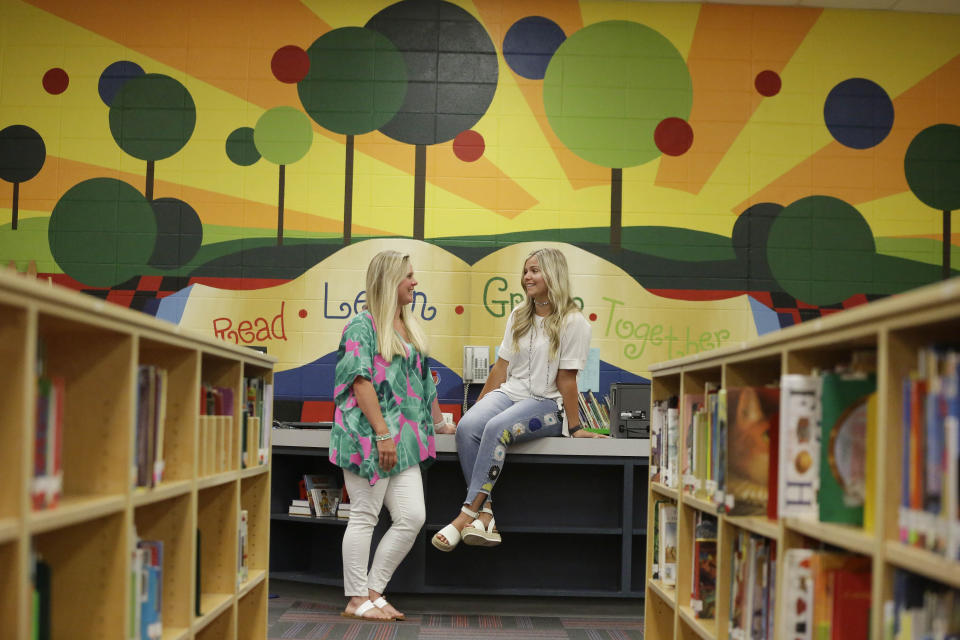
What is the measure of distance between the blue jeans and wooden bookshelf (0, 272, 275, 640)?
47.1 inches

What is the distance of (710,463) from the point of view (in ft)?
8.09

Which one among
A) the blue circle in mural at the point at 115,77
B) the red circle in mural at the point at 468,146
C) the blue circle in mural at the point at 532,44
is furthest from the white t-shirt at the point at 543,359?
the blue circle in mural at the point at 115,77

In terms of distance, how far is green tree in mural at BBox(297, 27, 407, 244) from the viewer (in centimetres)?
561

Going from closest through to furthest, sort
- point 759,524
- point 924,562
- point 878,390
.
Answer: point 924,562 < point 878,390 < point 759,524

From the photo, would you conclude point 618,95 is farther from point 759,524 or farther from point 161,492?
point 161,492

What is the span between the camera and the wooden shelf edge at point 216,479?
241 centimetres

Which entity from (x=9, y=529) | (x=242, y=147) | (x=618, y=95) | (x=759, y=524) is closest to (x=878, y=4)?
(x=618, y=95)

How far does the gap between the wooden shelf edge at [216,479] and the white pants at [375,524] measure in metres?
1.17

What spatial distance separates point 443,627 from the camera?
13.0 feet

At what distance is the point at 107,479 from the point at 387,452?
77.5 inches

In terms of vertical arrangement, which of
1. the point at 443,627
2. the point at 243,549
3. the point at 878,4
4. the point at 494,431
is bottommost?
the point at 443,627

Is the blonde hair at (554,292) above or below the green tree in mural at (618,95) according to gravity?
below

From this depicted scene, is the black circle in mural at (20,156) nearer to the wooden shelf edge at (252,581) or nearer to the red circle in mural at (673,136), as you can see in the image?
the wooden shelf edge at (252,581)

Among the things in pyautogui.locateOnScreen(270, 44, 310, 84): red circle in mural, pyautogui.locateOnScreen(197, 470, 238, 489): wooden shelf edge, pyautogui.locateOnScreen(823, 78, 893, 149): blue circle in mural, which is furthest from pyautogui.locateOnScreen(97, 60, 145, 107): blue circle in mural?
pyautogui.locateOnScreen(823, 78, 893, 149): blue circle in mural
